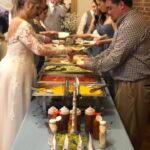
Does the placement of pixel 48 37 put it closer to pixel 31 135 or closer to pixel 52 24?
pixel 31 135

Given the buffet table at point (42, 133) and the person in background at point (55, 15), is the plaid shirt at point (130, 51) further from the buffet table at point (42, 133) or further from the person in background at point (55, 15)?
the person in background at point (55, 15)

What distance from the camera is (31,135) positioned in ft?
5.31

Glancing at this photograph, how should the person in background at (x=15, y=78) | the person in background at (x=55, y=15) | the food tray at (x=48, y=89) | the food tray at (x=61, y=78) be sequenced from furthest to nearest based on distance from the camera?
the person in background at (x=55, y=15), the person in background at (x=15, y=78), the food tray at (x=61, y=78), the food tray at (x=48, y=89)

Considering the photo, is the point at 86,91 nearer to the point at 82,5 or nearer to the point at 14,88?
the point at 14,88

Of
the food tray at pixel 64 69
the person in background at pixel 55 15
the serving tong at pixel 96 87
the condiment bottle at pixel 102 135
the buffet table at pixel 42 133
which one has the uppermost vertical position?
the person in background at pixel 55 15

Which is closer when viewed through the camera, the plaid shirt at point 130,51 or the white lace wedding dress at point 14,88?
the plaid shirt at point 130,51

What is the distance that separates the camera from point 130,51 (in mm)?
2016

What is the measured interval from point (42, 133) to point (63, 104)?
231 millimetres

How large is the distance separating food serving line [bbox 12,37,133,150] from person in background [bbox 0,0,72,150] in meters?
0.15

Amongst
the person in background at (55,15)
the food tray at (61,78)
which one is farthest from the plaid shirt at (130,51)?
the person in background at (55,15)

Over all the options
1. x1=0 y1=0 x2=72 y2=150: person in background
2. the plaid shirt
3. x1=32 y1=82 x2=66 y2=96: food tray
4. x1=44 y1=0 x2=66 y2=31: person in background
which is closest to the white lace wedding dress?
x1=0 y1=0 x2=72 y2=150: person in background

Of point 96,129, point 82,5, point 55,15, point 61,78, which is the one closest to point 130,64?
point 61,78

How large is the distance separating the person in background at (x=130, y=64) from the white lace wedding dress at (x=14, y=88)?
0.44 metres

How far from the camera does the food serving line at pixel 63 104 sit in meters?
1.55
